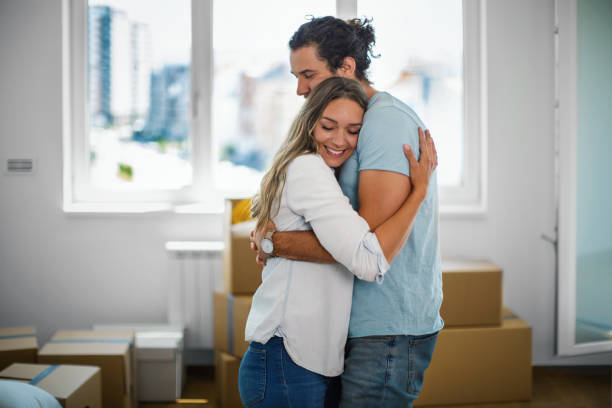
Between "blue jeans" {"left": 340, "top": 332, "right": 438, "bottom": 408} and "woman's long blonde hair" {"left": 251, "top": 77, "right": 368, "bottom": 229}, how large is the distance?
0.34 metres

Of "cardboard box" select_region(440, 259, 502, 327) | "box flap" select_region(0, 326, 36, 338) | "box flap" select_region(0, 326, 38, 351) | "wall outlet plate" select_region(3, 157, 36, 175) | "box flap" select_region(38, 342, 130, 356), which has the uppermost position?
"wall outlet plate" select_region(3, 157, 36, 175)

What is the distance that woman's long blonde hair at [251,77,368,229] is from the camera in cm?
106

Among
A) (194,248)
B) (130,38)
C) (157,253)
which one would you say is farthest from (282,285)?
(130,38)

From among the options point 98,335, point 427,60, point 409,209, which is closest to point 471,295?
point 427,60

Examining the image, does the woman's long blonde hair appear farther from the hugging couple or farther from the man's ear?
the man's ear

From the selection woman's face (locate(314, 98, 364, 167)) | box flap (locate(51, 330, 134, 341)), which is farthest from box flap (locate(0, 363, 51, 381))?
woman's face (locate(314, 98, 364, 167))

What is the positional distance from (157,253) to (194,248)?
0.27 meters

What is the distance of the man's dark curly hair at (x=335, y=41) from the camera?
131cm

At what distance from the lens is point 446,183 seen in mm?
2967

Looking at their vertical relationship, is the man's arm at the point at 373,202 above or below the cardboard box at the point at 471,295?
above

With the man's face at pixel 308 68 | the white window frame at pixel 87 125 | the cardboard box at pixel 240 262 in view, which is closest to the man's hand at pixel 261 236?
the man's face at pixel 308 68

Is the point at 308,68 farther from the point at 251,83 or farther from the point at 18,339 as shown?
the point at 18,339

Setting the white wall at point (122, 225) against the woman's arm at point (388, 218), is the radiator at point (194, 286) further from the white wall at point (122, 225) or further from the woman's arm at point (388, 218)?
the woman's arm at point (388, 218)

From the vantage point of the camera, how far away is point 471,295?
→ 2.33 meters
